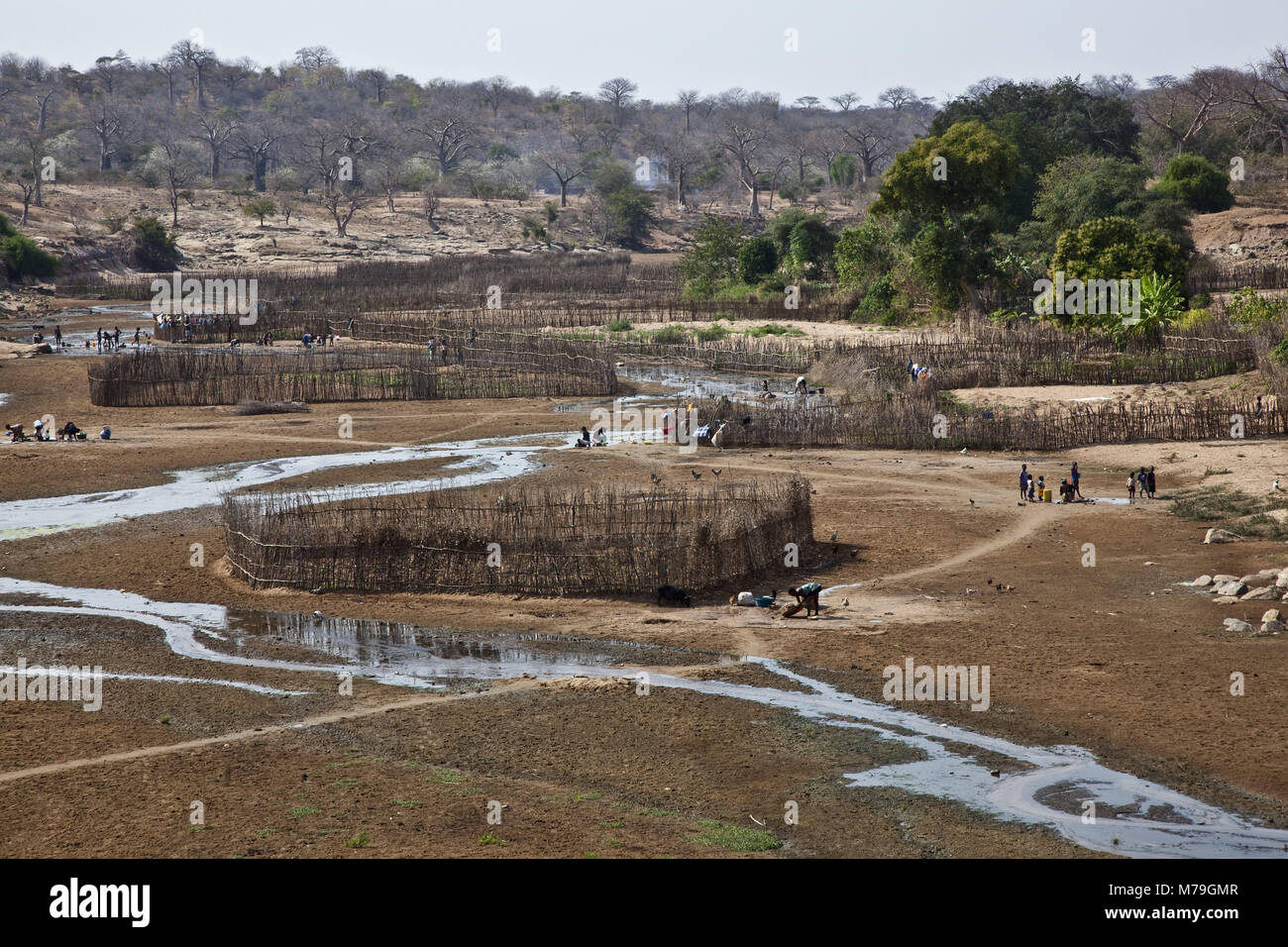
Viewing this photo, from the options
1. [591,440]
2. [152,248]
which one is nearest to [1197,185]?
[591,440]

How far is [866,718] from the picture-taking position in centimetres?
1422

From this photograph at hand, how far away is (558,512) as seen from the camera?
790 inches

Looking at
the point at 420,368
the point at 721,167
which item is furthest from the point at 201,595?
the point at 721,167

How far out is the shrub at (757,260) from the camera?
6681 centimetres

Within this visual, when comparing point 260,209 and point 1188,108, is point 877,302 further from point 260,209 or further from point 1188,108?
point 260,209

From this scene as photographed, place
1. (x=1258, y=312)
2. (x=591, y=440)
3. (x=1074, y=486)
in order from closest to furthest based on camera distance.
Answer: (x=1074, y=486) → (x=591, y=440) → (x=1258, y=312)

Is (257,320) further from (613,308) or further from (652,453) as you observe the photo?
(652,453)

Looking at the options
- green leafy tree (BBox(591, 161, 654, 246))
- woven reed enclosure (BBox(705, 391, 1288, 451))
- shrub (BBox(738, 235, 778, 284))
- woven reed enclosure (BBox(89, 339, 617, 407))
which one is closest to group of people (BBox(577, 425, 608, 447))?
woven reed enclosure (BBox(705, 391, 1288, 451))

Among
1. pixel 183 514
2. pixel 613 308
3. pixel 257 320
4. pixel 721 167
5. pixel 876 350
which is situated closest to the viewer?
pixel 183 514

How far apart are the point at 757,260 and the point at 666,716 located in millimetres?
54777

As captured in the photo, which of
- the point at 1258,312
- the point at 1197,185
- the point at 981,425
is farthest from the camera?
the point at 1197,185

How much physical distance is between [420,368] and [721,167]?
287ft

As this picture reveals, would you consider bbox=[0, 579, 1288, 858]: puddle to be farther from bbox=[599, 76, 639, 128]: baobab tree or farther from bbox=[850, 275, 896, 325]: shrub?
bbox=[599, 76, 639, 128]: baobab tree

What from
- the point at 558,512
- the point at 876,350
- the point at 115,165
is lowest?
the point at 558,512
